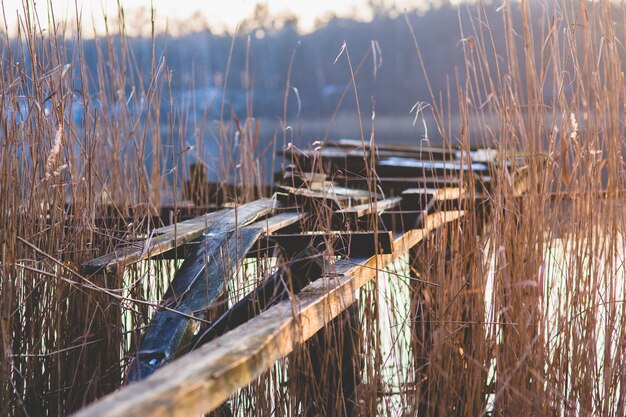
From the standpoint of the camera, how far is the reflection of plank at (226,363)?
0.82m

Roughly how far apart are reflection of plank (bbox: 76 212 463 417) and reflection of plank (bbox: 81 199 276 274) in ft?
0.83

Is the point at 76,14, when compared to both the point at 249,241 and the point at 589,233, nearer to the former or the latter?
the point at 249,241

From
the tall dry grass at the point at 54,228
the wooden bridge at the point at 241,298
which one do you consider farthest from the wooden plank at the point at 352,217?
the tall dry grass at the point at 54,228

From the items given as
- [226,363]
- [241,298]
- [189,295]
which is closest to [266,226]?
[241,298]

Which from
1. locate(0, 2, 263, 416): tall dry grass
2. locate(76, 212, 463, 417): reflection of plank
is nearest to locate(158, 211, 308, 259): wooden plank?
locate(0, 2, 263, 416): tall dry grass

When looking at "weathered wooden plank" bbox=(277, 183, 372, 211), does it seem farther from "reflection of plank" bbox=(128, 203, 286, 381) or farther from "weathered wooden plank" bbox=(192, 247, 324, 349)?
"weathered wooden plank" bbox=(192, 247, 324, 349)

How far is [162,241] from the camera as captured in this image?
1864 mm

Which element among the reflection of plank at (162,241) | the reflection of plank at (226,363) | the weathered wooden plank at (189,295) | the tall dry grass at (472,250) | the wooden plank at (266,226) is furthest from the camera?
the wooden plank at (266,226)

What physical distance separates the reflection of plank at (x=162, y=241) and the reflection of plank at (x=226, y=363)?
0.25 metres

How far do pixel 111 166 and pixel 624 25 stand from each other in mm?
1452

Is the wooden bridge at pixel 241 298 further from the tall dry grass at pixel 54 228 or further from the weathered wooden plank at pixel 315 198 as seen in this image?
the tall dry grass at pixel 54 228

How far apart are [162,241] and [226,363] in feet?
3.09

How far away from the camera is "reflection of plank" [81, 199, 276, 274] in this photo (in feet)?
5.35

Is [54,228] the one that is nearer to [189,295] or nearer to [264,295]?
[189,295]
